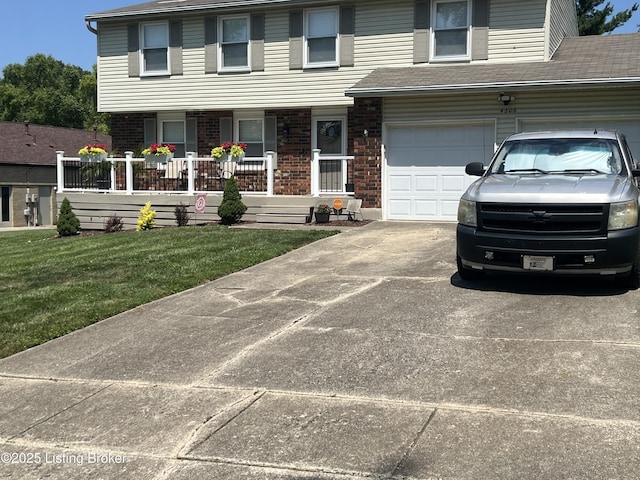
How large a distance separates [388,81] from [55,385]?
11.8 meters

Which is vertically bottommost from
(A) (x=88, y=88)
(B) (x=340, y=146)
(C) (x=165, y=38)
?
(B) (x=340, y=146)

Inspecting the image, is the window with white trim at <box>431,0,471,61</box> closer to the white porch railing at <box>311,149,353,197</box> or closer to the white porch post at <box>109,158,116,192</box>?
the white porch railing at <box>311,149,353,197</box>

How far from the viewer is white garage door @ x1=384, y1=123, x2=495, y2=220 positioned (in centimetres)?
1480

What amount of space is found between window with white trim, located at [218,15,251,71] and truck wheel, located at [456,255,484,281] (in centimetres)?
1280

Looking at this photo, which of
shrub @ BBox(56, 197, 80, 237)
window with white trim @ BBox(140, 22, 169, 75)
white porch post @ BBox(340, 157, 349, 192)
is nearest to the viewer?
white porch post @ BBox(340, 157, 349, 192)

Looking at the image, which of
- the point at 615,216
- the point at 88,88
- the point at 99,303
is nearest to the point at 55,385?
the point at 99,303

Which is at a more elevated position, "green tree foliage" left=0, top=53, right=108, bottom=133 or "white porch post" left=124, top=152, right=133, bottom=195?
"green tree foliage" left=0, top=53, right=108, bottom=133

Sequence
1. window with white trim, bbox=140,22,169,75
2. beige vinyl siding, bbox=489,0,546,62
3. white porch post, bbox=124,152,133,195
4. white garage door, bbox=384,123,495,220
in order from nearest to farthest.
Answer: white garage door, bbox=384,123,495,220 → beige vinyl siding, bbox=489,0,546,62 → white porch post, bbox=124,152,133,195 → window with white trim, bbox=140,22,169,75

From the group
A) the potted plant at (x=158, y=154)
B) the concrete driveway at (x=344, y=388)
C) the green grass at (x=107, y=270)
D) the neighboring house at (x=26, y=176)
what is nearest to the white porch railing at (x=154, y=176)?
the potted plant at (x=158, y=154)

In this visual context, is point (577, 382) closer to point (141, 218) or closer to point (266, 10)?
point (141, 218)

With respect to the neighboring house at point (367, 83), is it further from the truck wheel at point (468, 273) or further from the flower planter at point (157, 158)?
the truck wheel at point (468, 273)

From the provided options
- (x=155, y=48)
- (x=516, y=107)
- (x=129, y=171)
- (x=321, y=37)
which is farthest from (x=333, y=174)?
(x=155, y=48)

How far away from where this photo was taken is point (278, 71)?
1855 centimetres

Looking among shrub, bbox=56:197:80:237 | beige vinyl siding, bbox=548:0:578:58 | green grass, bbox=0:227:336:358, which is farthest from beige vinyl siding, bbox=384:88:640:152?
shrub, bbox=56:197:80:237
